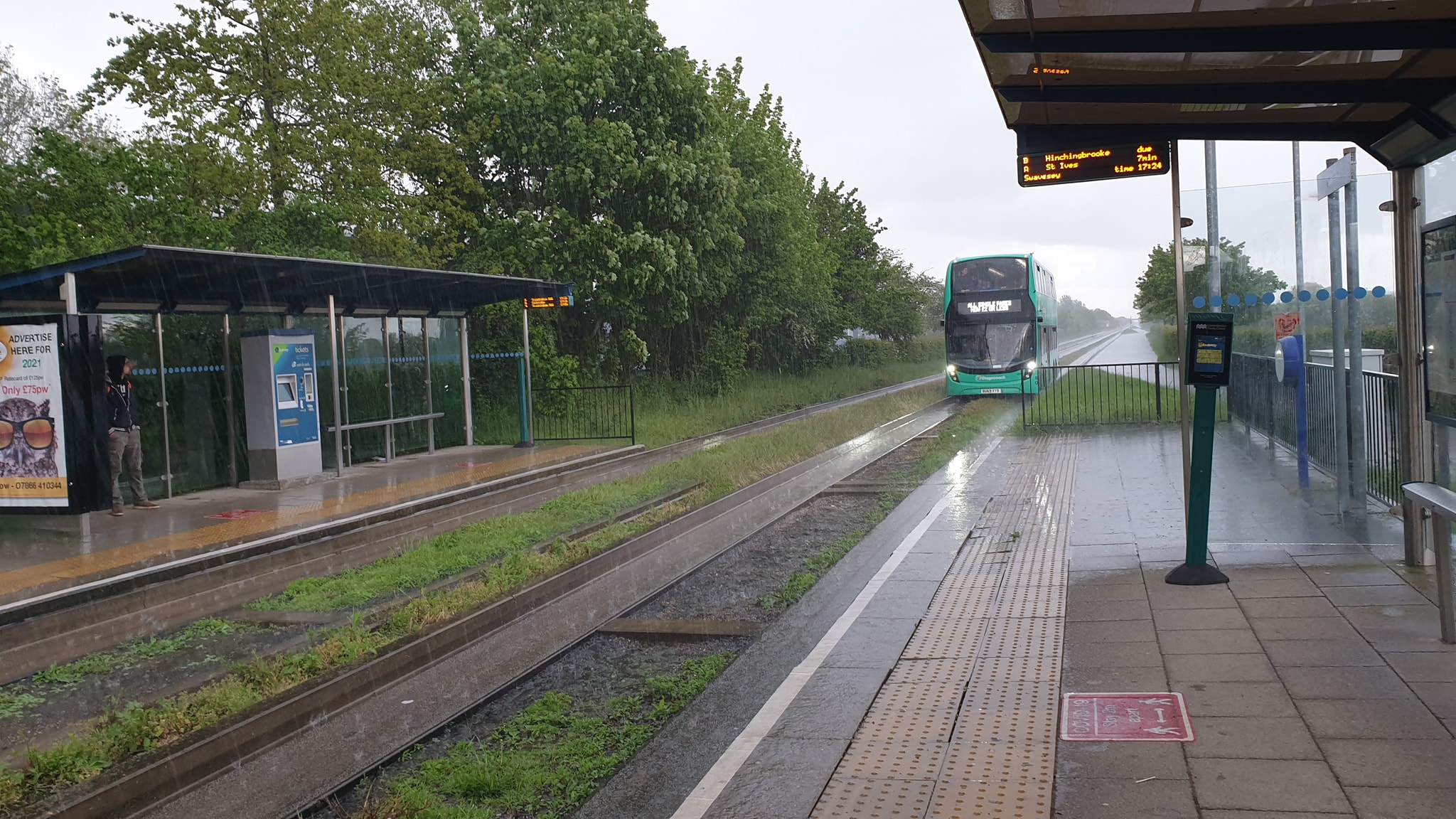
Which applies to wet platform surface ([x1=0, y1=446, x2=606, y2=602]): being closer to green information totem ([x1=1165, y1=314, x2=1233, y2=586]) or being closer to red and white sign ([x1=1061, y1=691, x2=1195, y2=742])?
red and white sign ([x1=1061, y1=691, x2=1195, y2=742])

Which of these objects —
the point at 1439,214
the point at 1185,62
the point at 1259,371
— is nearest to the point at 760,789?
the point at 1185,62

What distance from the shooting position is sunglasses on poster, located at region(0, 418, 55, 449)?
1037 centimetres

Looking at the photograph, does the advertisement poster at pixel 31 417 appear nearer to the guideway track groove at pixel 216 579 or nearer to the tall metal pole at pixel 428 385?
the guideway track groove at pixel 216 579

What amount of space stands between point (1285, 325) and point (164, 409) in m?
12.8

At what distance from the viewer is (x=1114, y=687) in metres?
5.18

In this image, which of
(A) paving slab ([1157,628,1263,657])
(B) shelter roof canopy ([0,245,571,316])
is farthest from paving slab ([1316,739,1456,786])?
(B) shelter roof canopy ([0,245,571,316])

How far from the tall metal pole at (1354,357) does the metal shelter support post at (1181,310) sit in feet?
5.82

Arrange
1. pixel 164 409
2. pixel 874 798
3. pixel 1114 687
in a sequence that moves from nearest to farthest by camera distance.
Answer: pixel 874 798
pixel 1114 687
pixel 164 409

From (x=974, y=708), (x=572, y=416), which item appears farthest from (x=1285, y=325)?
(x=572, y=416)

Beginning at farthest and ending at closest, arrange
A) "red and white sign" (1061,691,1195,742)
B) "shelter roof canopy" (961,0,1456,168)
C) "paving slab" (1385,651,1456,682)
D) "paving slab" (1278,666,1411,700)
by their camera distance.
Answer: "shelter roof canopy" (961,0,1456,168) < "paving slab" (1385,651,1456,682) < "paving slab" (1278,666,1411,700) < "red and white sign" (1061,691,1195,742)

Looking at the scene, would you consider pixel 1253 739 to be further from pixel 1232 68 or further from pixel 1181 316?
pixel 1232 68

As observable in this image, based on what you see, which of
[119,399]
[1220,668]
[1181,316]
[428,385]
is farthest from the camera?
[428,385]

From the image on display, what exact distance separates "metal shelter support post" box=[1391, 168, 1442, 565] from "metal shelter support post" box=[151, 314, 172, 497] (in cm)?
1299

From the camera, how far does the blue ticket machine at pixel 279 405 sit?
14.0m
